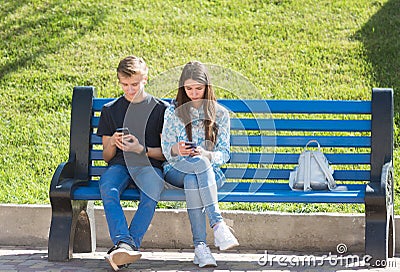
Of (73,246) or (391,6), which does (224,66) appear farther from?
(73,246)

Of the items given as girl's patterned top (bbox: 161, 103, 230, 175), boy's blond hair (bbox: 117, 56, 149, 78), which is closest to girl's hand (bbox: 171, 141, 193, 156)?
girl's patterned top (bbox: 161, 103, 230, 175)

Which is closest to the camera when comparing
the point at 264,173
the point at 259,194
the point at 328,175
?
the point at 259,194

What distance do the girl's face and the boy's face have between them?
319mm

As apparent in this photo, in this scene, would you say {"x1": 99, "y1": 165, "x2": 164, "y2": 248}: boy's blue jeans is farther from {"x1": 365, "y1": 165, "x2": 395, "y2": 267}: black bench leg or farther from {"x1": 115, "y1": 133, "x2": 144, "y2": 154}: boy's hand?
{"x1": 365, "y1": 165, "x2": 395, "y2": 267}: black bench leg

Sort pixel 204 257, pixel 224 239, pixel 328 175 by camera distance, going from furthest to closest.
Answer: pixel 328 175 < pixel 204 257 < pixel 224 239

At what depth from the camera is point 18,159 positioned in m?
7.73

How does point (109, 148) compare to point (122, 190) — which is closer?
point (122, 190)

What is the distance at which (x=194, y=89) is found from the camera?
590 centimetres

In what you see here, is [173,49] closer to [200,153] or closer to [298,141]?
[298,141]

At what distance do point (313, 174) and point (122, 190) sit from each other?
128 centimetres

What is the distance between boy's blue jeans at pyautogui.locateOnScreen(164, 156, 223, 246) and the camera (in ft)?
18.4

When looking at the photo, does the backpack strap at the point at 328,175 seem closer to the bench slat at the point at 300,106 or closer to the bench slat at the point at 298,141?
the bench slat at the point at 298,141

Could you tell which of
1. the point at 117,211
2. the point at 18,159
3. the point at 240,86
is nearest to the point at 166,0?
the point at 240,86

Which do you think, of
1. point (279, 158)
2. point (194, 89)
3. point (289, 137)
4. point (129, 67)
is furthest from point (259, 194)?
point (129, 67)
